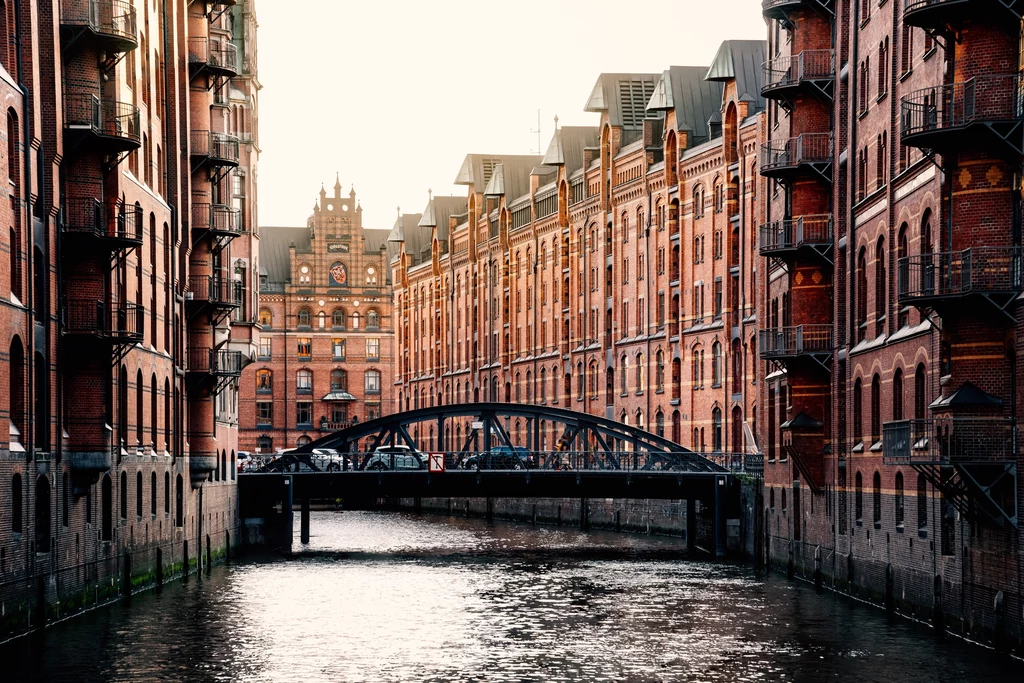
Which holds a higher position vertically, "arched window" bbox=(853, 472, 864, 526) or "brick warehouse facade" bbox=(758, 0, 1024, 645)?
"brick warehouse facade" bbox=(758, 0, 1024, 645)

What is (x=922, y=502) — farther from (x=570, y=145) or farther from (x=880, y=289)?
(x=570, y=145)

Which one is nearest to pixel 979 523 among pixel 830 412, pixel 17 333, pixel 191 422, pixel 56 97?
pixel 830 412

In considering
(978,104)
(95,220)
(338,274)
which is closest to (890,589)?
(978,104)

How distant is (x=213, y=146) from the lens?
5553 cm

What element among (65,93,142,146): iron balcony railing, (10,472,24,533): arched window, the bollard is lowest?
the bollard

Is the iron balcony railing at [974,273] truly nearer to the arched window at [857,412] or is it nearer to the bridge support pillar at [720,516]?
the arched window at [857,412]

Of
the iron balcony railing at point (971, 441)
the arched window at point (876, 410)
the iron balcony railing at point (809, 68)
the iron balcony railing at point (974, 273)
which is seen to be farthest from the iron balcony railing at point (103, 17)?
the iron balcony railing at point (971, 441)

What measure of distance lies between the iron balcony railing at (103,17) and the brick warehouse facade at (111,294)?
5 centimetres

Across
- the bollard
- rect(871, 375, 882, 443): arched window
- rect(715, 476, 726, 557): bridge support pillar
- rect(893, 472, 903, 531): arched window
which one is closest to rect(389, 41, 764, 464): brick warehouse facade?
rect(715, 476, 726, 557): bridge support pillar

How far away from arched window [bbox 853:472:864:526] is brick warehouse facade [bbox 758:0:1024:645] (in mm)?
64

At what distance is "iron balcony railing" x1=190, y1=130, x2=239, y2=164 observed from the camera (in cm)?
5506

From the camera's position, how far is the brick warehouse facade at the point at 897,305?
3228 centimetres

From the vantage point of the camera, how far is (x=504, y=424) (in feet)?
357

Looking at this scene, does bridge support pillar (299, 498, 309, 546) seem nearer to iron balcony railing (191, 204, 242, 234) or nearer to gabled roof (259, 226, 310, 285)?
iron balcony railing (191, 204, 242, 234)
